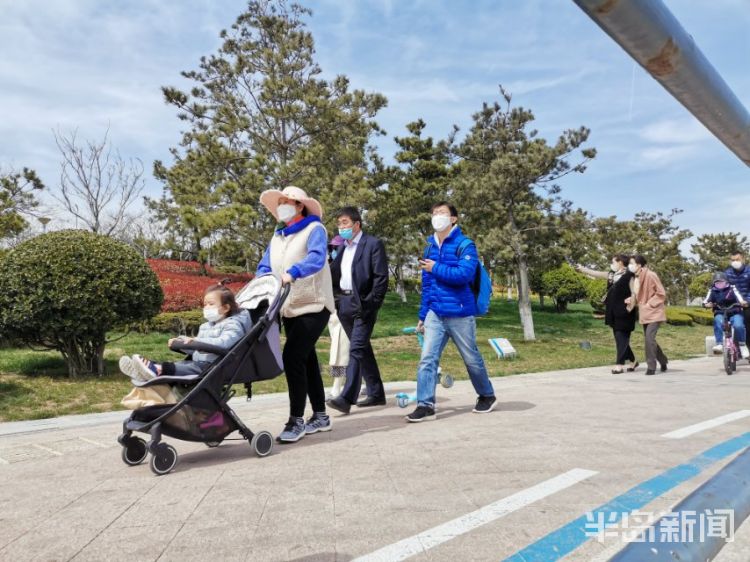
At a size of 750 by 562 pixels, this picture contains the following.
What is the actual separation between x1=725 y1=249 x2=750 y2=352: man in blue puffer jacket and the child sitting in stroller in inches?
359

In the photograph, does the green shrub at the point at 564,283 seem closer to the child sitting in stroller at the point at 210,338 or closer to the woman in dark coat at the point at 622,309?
the woman in dark coat at the point at 622,309

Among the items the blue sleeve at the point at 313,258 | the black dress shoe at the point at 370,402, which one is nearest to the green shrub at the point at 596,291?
the black dress shoe at the point at 370,402

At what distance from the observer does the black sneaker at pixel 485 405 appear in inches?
227

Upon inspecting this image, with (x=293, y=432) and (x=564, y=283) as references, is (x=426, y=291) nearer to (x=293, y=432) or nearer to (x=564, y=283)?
(x=293, y=432)

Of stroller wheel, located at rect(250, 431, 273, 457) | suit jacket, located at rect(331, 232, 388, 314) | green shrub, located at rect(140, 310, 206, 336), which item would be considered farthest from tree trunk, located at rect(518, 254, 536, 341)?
stroller wheel, located at rect(250, 431, 273, 457)

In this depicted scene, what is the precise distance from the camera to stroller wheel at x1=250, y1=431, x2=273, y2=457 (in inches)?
160

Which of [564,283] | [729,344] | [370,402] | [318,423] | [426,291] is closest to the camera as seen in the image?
[318,423]

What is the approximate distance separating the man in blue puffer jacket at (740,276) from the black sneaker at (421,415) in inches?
286

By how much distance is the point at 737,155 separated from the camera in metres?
0.86

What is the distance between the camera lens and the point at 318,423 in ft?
16.3

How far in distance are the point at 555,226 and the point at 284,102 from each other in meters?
10.2

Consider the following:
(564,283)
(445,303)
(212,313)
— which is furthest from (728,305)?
(564,283)

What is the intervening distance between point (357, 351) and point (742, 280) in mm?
7512

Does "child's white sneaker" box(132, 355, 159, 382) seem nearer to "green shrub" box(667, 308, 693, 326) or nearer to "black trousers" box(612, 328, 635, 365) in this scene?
"black trousers" box(612, 328, 635, 365)
